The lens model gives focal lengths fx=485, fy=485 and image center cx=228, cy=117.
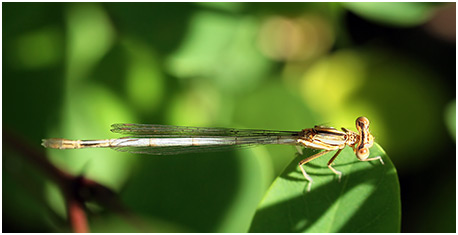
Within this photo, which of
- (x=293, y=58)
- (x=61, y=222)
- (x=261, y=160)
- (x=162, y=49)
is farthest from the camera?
(x=293, y=58)

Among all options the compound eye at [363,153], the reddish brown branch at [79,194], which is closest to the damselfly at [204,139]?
the reddish brown branch at [79,194]

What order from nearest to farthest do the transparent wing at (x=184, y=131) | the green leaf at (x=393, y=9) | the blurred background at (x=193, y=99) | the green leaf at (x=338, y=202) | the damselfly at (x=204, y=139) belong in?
the green leaf at (x=338, y=202)
the blurred background at (x=193, y=99)
the damselfly at (x=204, y=139)
the transparent wing at (x=184, y=131)
the green leaf at (x=393, y=9)

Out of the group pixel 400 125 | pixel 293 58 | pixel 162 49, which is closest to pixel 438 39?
pixel 400 125

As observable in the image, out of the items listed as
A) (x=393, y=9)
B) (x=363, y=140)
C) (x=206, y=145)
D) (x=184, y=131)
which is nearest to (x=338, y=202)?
(x=363, y=140)

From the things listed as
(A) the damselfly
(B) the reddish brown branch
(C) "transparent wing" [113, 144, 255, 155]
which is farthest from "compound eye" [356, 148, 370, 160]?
(B) the reddish brown branch

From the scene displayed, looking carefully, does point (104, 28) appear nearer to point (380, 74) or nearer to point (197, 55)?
point (197, 55)

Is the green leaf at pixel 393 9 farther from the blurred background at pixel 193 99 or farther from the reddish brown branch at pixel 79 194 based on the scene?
the reddish brown branch at pixel 79 194

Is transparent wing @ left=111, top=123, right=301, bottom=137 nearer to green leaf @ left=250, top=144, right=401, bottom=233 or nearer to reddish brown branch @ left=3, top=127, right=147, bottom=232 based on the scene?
reddish brown branch @ left=3, top=127, right=147, bottom=232

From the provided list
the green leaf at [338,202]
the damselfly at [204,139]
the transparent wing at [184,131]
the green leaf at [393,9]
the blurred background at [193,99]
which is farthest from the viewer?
the green leaf at [393,9]
